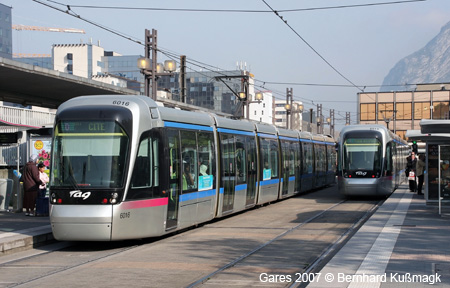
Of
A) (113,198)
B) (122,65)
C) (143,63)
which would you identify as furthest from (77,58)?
(113,198)

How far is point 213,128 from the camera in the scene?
1780cm

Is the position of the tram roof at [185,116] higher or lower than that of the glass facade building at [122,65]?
lower

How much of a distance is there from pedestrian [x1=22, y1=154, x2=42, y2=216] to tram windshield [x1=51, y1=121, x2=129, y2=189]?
5126 mm

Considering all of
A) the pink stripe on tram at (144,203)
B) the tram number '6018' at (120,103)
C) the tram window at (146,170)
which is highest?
the tram number '6018' at (120,103)

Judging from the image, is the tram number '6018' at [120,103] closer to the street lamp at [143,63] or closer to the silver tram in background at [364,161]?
the street lamp at [143,63]

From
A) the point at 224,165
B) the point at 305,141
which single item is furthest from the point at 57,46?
the point at 224,165

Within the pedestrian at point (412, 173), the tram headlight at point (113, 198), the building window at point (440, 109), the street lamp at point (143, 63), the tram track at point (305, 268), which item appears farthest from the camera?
the building window at point (440, 109)

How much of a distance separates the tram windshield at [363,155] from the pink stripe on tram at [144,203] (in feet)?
46.7

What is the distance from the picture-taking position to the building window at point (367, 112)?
9594cm

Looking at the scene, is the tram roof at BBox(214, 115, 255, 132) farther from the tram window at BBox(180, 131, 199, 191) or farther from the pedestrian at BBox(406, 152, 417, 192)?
the pedestrian at BBox(406, 152, 417, 192)

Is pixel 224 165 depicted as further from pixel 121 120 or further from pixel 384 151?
pixel 384 151

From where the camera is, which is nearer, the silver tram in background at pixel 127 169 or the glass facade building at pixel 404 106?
the silver tram in background at pixel 127 169

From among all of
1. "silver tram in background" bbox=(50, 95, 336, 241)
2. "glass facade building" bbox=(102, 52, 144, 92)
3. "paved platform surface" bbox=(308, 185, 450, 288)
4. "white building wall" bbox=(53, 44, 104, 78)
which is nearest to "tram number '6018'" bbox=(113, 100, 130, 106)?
"silver tram in background" bbox=(50, 95, 336, 241)

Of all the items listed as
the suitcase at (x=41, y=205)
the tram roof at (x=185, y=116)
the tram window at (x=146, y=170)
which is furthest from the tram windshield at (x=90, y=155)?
the suitcase at (x=41, y=205)
